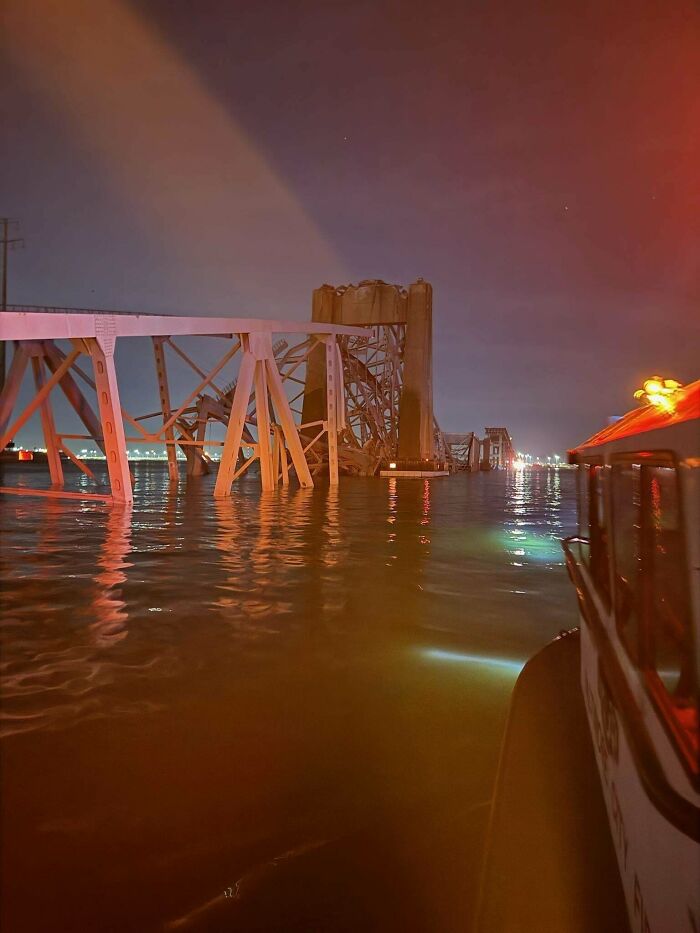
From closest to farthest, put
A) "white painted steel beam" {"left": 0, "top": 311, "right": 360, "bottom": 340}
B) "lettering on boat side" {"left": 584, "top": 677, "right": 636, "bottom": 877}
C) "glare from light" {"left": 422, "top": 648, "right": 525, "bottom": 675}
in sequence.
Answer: "lettering on boat side" {"left": 584, "top": 677, "right": 636, "bottom": 877}
"glare from light" {"left": 422, "top": 648, "right": 525, "bottom": 675}
"white painted steel beam" {"left": 0, "top": 311, "right": 360, "bottom": 340}

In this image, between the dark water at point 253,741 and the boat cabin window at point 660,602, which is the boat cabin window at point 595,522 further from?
the dark water at point 253,741

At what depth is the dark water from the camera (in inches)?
91.6

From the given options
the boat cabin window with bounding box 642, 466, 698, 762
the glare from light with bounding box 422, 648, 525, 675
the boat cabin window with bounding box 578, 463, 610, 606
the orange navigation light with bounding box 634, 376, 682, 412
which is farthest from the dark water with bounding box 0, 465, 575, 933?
the orange navigation light with bounding box 634, 376, 682, 412

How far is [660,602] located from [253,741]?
2.30 meters

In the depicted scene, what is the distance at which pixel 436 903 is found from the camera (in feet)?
7.65

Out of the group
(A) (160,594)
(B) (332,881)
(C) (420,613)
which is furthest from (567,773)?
(A) (160,594)

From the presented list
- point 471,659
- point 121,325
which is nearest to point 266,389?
point 121,325

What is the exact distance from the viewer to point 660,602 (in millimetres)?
2910

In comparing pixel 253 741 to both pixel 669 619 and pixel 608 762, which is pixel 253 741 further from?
pixel 669 619

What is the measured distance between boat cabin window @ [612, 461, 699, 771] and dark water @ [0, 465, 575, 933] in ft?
3.67

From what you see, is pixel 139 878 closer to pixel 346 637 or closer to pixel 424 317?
pixel 346 637

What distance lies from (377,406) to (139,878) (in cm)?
4519

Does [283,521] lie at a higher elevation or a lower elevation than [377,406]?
lower

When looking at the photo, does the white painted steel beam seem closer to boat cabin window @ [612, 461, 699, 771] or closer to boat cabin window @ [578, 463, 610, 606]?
boat cabin window @ [578, 463, 610, 606]
